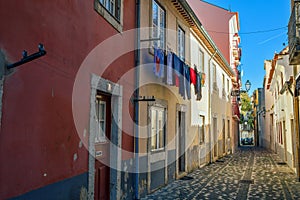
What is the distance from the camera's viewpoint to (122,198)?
642cm

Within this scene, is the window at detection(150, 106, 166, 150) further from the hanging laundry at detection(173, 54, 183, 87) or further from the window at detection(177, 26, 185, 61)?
the window at detection(177, 26, 185, 61)

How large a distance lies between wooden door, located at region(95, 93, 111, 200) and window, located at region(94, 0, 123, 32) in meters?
1.50

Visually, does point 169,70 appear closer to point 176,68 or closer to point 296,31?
point 176,68

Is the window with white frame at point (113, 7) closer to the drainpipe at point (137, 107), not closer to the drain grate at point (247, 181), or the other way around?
the drainpipe at point (137, 107)

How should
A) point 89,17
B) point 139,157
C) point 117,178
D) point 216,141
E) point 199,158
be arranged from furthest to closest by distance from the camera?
point 216,141 → point 199,158 → point 139,157 → point 117,178 → point 89,17

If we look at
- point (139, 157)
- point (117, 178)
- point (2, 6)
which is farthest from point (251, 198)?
point (2, 6)

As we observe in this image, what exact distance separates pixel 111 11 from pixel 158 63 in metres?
2.09

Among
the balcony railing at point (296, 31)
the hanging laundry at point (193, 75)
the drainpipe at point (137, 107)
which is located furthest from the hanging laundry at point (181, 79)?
the balcony railing at point (296, 31)

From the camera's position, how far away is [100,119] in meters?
5.98

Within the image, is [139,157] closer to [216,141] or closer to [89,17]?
[89,17]

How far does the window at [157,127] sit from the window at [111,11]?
9.13 feet

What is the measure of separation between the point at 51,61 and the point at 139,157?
3.96 metres

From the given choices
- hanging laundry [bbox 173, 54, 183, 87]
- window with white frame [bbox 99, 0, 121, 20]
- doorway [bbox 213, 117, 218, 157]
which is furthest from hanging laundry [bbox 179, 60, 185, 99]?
doorway [bbox 213, 117, 218, 157]

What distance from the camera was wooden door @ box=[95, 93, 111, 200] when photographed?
5.77 metres
